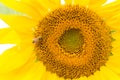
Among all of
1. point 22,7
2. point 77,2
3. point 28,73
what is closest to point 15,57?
point 28,73

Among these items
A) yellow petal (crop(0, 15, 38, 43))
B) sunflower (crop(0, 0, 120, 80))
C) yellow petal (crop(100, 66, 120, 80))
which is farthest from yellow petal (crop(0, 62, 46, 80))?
yellow petal (crop(100, 66, 120, 80))

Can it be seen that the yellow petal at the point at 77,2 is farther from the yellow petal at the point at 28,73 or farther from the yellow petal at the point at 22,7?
the yellow petal at the point at 28,73

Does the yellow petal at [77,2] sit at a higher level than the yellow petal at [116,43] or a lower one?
higher

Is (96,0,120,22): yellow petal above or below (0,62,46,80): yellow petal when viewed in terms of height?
above

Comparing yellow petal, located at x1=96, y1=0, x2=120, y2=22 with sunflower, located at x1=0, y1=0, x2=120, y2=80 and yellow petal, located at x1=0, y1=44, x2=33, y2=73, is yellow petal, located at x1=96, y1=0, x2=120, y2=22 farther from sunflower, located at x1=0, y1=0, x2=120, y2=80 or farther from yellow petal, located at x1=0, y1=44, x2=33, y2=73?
yellow petal, located at x1=0, y1=44, x2=33, y2=73

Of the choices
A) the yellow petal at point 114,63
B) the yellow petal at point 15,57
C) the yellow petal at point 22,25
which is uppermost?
the yellow petal at point 22,25

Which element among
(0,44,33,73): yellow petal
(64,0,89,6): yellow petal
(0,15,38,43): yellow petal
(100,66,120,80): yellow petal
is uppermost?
(64,0,89,6): yellow petal

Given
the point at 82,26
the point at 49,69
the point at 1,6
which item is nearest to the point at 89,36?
the point at 82,26

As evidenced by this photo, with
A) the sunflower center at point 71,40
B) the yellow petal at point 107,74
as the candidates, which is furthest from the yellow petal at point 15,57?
the yellow petal at point 107,74

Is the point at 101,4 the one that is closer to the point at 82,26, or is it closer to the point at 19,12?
the point at 82,26
